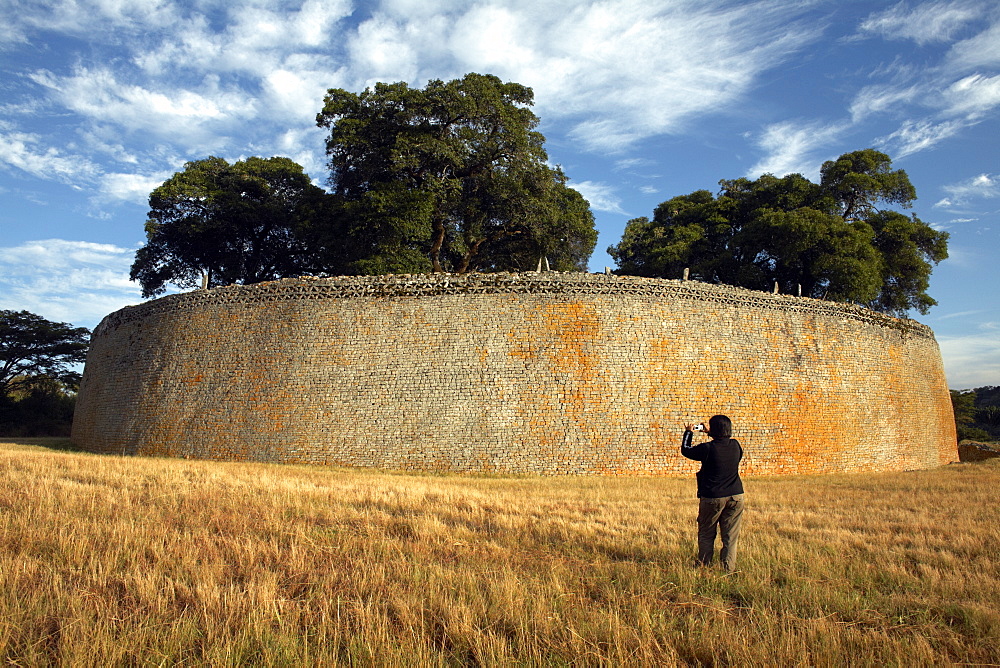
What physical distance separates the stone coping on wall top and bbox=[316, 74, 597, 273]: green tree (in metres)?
5.66

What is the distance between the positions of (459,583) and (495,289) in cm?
1279

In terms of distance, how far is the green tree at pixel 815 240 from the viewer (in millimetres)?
26625

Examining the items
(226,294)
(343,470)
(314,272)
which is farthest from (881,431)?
(314,272)

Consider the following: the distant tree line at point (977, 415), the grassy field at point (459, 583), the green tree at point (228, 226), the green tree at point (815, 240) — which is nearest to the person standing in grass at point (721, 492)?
the grassy field at point (459, 583)

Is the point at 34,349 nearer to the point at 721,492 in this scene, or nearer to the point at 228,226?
the point at 228,226

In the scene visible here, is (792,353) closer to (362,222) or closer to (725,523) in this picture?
(725,523)

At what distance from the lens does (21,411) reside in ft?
113

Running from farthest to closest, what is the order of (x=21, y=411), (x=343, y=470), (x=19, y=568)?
(x=21, y=411), (x=343, y=470), (x=19, y=568)

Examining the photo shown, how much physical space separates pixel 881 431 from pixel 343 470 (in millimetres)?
17203

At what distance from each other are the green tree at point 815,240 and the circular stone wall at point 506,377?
8215 mm

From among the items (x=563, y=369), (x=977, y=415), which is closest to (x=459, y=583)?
(x=563, y=369)

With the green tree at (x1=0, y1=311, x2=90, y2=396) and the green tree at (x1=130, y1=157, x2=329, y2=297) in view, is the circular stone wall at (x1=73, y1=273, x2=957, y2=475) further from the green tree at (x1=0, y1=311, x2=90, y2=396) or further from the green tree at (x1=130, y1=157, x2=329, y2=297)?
the green tree at (x1=0, y1=311, x2=90, y2=396)

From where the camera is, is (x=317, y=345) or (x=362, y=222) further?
(x=362, y=222)

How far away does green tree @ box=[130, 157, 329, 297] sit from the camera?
3098cm
